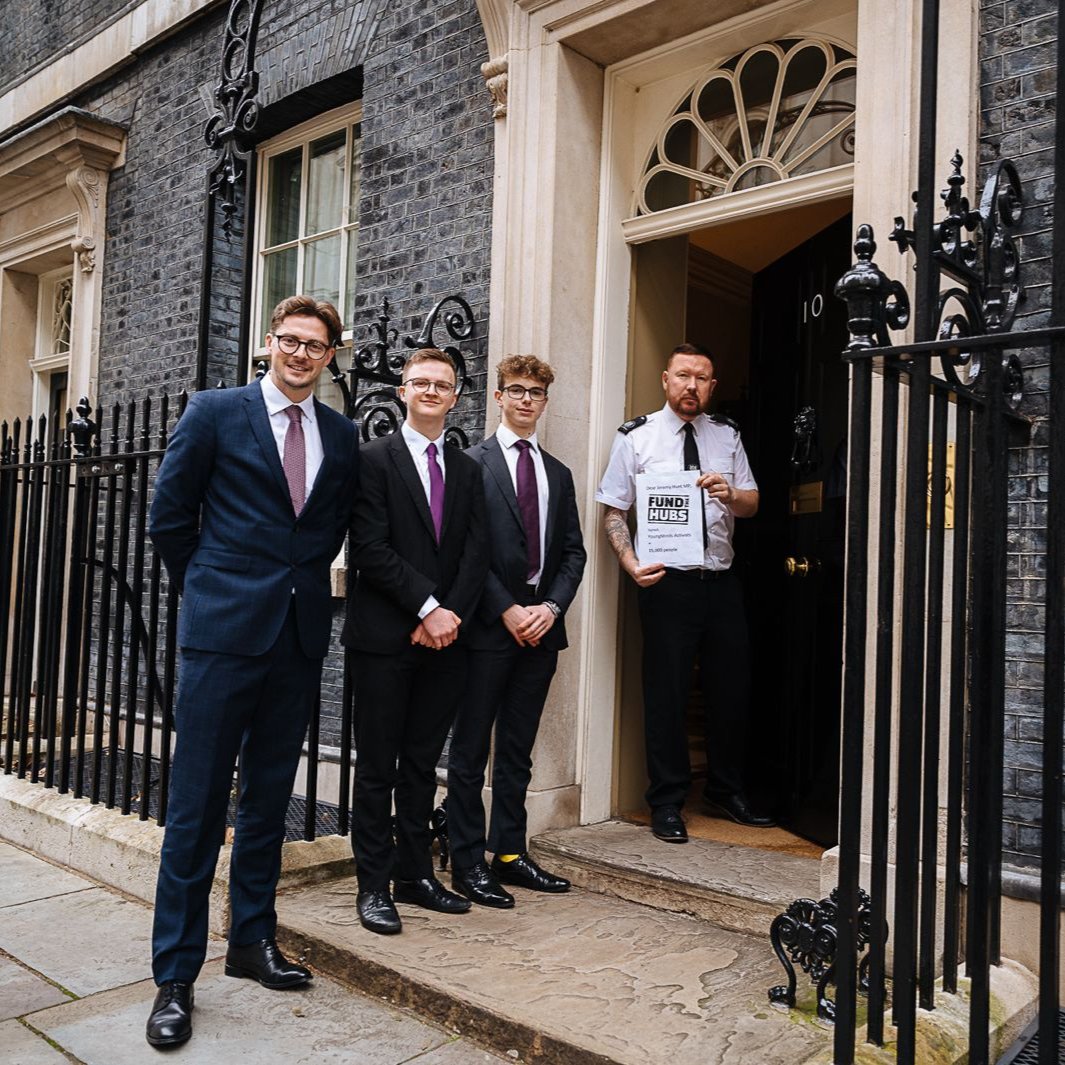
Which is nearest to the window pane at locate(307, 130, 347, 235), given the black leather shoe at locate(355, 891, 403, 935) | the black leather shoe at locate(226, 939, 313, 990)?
the black leather shoe at locate(355, 891, 403, 935)

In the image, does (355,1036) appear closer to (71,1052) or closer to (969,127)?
(71,1052)

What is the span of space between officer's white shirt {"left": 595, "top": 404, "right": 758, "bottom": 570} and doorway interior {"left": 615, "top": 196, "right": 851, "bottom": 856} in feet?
0.96

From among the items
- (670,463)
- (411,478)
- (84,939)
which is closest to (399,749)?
(411,478)

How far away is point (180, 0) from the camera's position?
24.5ft

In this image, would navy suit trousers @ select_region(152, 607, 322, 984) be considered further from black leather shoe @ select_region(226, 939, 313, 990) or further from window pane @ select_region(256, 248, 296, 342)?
window pane @ select_region(256, 248, 296, 342)

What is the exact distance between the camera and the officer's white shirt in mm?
4750

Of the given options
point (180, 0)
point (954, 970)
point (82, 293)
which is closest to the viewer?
point (954, 970)

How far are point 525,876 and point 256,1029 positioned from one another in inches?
52.7

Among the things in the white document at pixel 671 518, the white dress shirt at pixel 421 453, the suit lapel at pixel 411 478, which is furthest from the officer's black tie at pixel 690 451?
the suit lapel at pixel 411 478

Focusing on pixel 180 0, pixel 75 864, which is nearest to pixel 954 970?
pixel 75 864

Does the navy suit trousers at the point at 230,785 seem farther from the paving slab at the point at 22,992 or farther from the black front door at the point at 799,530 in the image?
the black front door at the point at 799,530

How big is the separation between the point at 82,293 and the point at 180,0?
2.25 meters

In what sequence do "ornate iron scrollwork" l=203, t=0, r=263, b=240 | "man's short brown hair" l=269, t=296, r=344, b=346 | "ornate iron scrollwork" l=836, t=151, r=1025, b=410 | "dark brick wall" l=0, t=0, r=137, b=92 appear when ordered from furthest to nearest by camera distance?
"dark brick wall" l=0, t=0, r=137, b=92 < "ornate iron scrollwork" l=203, t=0, r=263, b=240 < "man's short brown hair" l=269, t=296, r=344, b=346 < "ornate iron scrollwork" l=836, t=151, r=1025, b=410

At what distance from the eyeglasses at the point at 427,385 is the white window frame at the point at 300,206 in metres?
2.67
